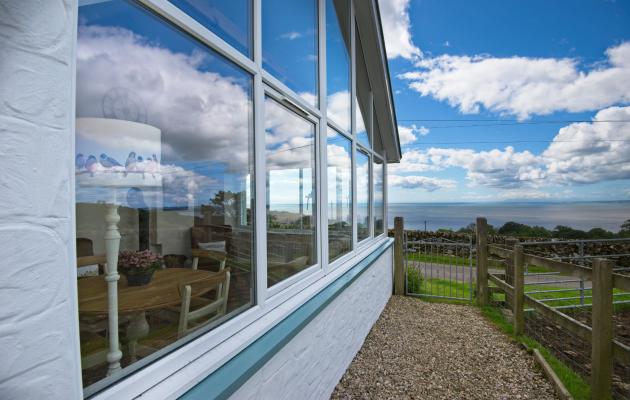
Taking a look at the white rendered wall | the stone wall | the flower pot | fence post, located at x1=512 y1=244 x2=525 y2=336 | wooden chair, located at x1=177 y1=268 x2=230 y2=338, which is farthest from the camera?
the stone wall

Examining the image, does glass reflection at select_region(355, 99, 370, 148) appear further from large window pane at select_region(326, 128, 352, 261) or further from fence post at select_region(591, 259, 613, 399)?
fence post at select_region(591, 259, 613, 399)

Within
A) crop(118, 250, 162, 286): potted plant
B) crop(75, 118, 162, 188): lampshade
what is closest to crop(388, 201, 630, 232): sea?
crop(75, 118, 162, 188): lampshade

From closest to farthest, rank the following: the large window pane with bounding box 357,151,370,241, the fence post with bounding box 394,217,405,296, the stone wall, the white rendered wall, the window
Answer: the white rendered wall
the large window pane with bounding box 357,151,370,241
the window
the fence post with bounding box 394,217,405,296
the stone wall

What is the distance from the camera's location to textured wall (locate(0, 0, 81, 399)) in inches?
26.2

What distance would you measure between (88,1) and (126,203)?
2.84ft

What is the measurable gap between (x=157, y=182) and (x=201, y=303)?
105cm

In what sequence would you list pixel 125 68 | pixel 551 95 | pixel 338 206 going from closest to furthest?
pixel 125 68 < pixel 338 206 < pixel 551 95

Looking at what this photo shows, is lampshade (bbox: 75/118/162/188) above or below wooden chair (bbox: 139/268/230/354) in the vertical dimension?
above

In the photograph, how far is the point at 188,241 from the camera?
183 centimetres

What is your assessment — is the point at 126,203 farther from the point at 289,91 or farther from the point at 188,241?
the point at 289,91

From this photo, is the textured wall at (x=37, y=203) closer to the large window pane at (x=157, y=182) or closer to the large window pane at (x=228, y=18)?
the large window pane at (x=157, y=182)

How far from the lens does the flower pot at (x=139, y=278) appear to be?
53.8 inches

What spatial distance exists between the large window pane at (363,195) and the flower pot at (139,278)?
3189 mm

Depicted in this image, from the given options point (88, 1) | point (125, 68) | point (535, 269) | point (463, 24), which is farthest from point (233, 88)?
point (463, 24)
